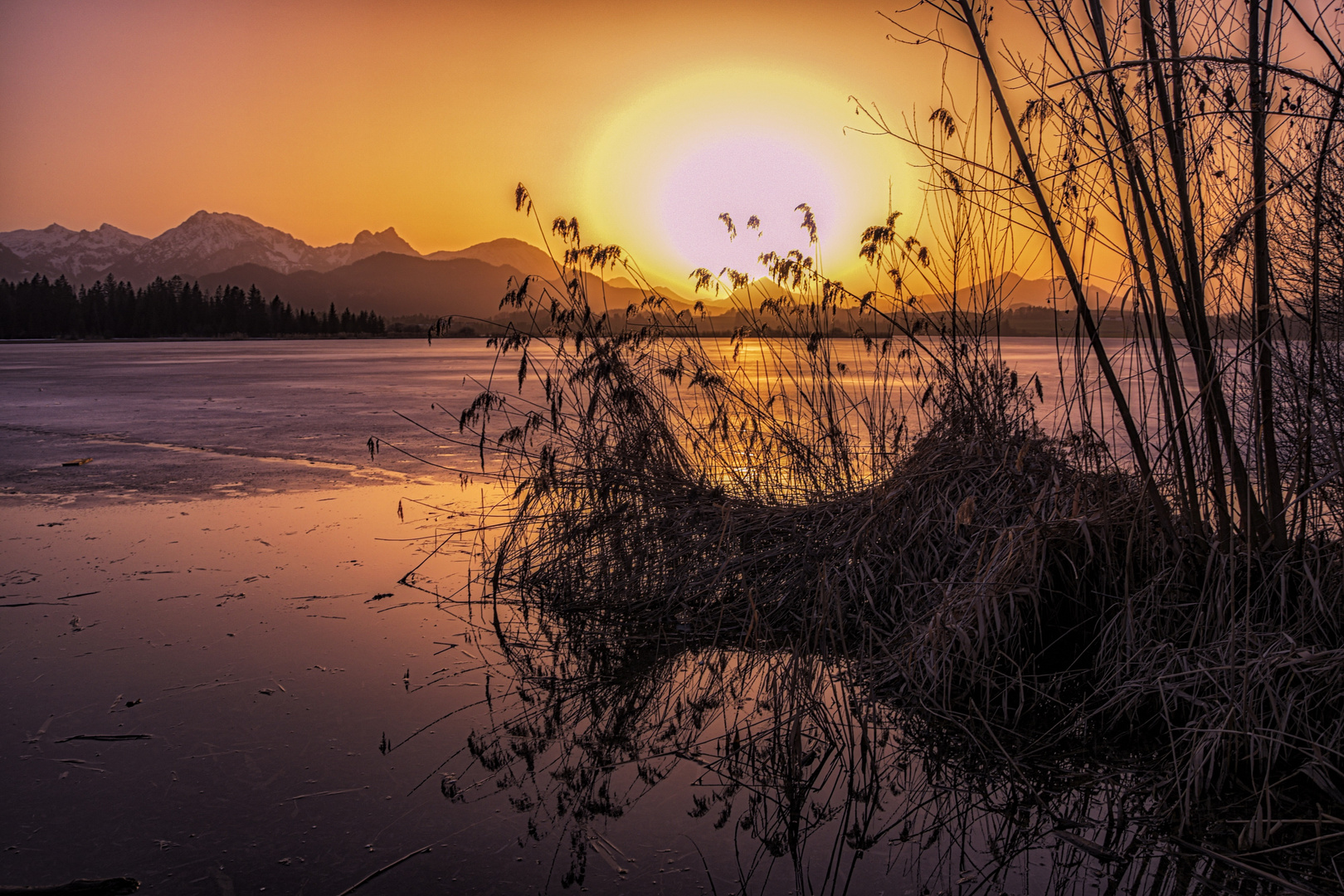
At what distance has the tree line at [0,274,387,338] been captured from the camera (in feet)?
308

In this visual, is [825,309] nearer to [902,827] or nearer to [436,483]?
→ [902,827]

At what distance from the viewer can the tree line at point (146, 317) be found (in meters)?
94.0

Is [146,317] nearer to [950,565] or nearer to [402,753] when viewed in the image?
[402,753]

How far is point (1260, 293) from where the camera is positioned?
10.2ft

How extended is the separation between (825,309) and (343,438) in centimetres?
710

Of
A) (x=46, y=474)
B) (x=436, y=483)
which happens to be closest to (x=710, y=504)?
(x=436, y=483)

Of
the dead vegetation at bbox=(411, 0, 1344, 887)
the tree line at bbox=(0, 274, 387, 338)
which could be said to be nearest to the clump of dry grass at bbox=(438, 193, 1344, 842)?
the dead vegetation at bbox=(411, 0, 1344, 887)

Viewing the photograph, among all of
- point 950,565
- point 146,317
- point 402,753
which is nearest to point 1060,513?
point 950,565

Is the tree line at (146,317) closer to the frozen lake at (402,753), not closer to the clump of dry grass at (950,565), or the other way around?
the frozen lake at (402,753)

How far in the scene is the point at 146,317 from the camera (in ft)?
321

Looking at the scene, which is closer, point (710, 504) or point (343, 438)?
point (710, 504)

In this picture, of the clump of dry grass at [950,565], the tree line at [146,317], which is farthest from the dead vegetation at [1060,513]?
the tree line at [146,317]

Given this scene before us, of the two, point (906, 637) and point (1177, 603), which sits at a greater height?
point (1177, 603)

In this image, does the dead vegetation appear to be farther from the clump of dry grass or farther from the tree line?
the tree line
